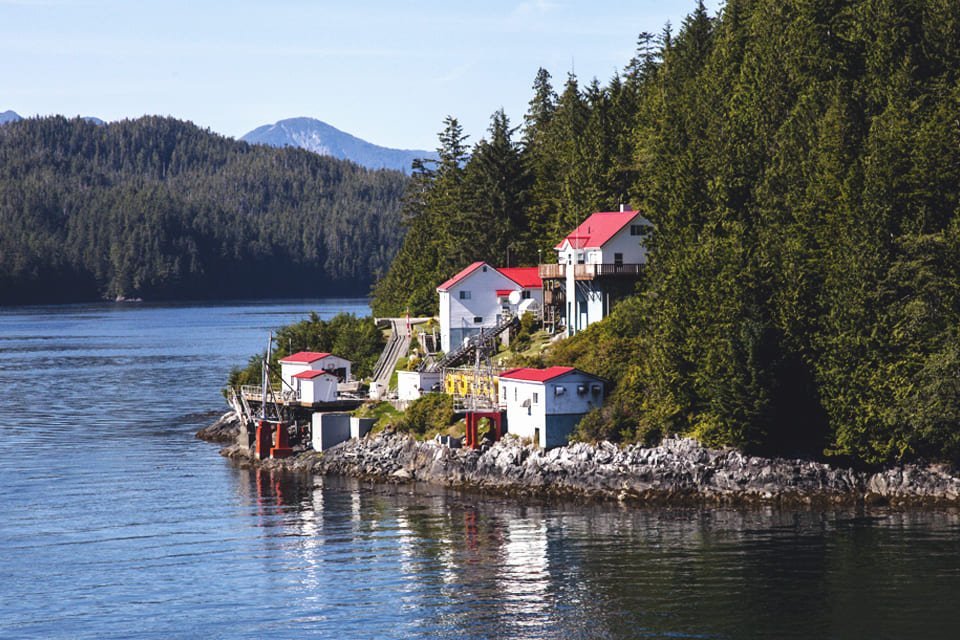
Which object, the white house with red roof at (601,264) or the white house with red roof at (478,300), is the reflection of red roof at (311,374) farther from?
the white house with red roof at (601,264)

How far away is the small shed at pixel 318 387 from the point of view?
79375 mm

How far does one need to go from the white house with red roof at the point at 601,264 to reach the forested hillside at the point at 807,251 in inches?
94.6

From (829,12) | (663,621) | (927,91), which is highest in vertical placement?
(829,12)

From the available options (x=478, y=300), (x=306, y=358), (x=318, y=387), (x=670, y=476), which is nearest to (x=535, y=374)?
(x=670, y=476)

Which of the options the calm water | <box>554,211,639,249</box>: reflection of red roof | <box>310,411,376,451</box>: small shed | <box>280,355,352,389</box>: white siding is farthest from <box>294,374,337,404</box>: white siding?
<box>554,211,639,249</box>: reflection of red roof

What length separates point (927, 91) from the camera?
6309 centimetres

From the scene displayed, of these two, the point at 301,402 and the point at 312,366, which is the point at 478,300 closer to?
the point at 312,366

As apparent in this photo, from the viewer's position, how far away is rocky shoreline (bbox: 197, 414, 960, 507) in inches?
2265

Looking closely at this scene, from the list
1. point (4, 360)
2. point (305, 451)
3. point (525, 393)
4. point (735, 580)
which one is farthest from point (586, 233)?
point (4, 360)

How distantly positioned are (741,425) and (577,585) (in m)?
16.6

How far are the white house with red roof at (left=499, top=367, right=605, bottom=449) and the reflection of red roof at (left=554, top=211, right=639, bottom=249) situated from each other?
41.8 ft

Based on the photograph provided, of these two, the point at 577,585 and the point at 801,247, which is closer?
the point at 577,585

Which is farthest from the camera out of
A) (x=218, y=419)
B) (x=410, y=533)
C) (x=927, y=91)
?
(x=218, y=419)

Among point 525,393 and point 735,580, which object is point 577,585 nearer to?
point 735,580
